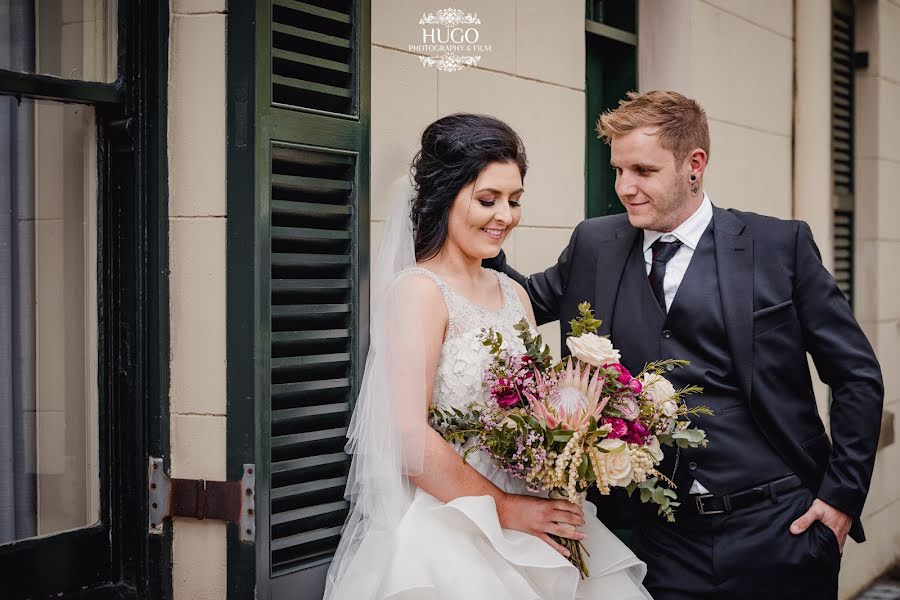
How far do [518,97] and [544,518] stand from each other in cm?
179

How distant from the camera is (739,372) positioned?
120 inches

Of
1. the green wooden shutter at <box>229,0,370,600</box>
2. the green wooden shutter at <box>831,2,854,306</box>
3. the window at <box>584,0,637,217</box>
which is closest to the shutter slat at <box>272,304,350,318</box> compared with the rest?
the green wooden shutter at <box>229,0,370,600</box>

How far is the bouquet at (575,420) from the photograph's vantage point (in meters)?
2.51

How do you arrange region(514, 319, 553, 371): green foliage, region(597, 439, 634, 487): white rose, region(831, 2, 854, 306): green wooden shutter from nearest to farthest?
region(597, 439, 634, 487): white rose, region(514, 319, 553, 371): green foliage, region(831, 2, 854, 306): green wooden shutter

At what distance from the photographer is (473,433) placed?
8.98 ft

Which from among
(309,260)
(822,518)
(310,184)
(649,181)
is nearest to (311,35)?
(310,184)

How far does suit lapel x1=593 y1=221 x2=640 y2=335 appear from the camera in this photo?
3.22 m

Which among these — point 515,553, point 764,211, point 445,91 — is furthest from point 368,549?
point 764,211

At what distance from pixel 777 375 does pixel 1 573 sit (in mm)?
2309

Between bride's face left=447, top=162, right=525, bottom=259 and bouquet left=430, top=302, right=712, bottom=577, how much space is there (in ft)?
1.18

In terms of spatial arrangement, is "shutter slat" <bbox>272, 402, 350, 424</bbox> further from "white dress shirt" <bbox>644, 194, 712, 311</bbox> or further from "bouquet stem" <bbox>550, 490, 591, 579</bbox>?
"white dress shirt" <bbox>644, 194, 712, 311</bbox>

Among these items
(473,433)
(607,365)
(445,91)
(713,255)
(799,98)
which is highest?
(799,98)

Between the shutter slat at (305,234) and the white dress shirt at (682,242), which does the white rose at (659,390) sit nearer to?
the white dress shirt at (682,242)

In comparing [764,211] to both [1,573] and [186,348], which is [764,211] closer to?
[186,348]
